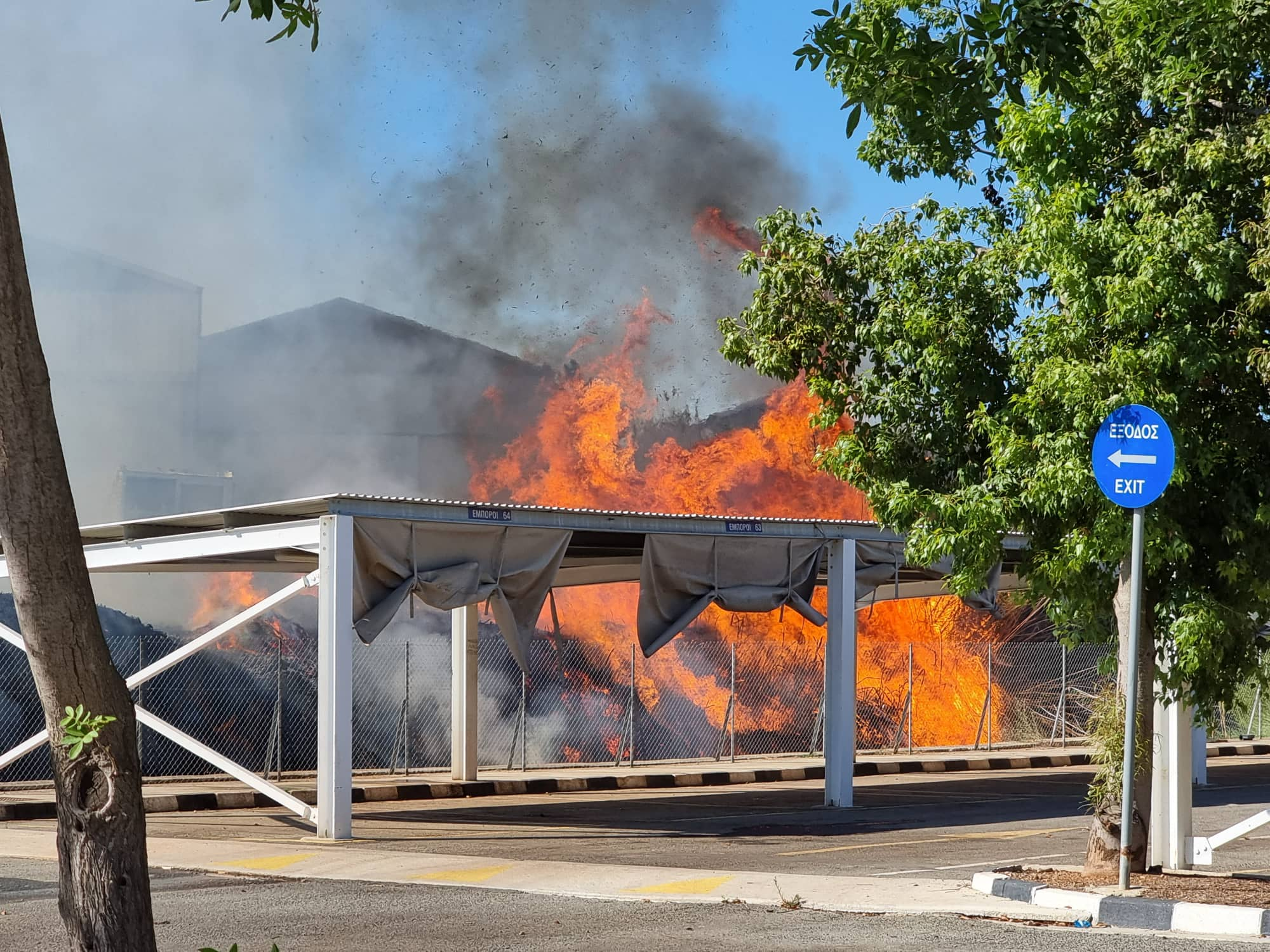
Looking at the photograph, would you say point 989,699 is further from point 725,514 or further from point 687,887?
point 687,887

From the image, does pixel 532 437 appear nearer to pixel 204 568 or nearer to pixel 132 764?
pixel 204 568

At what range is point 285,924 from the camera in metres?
8.80

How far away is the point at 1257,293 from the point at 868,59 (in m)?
3.72

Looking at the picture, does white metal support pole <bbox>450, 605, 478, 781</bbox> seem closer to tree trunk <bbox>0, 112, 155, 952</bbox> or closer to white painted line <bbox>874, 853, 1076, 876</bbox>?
white painted line <bbox>874, 853, 1076, 876</bbox>

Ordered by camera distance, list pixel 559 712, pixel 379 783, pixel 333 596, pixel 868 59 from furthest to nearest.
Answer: pixel 559 712 < pixel 379 783 < pixel 333 596 < pixel 868 59

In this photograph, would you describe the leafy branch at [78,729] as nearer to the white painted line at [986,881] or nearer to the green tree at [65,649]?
the green tree at [65,649]

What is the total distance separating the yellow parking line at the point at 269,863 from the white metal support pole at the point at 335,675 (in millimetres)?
1594

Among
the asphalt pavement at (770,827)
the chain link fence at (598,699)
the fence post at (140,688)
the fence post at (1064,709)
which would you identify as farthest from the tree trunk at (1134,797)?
the fence post at (1064,709)

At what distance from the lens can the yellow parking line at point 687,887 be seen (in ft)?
→ 33.6

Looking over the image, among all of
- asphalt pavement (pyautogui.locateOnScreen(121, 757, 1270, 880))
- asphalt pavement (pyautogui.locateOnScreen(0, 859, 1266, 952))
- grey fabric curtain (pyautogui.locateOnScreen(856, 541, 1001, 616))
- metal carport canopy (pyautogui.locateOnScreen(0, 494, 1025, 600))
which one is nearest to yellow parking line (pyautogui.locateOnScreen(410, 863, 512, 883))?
asphalt pavement (pyautogui.locateOnScreen(0, 859, 1266, 952))

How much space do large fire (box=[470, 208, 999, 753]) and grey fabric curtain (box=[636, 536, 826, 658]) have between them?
12.3 meters

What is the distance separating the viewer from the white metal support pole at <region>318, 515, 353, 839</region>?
1398 cm

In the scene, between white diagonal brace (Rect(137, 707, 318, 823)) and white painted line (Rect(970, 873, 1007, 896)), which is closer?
white painted line (Rect(970, 873, 1007, 896))

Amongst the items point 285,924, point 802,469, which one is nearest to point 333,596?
point 285,924
